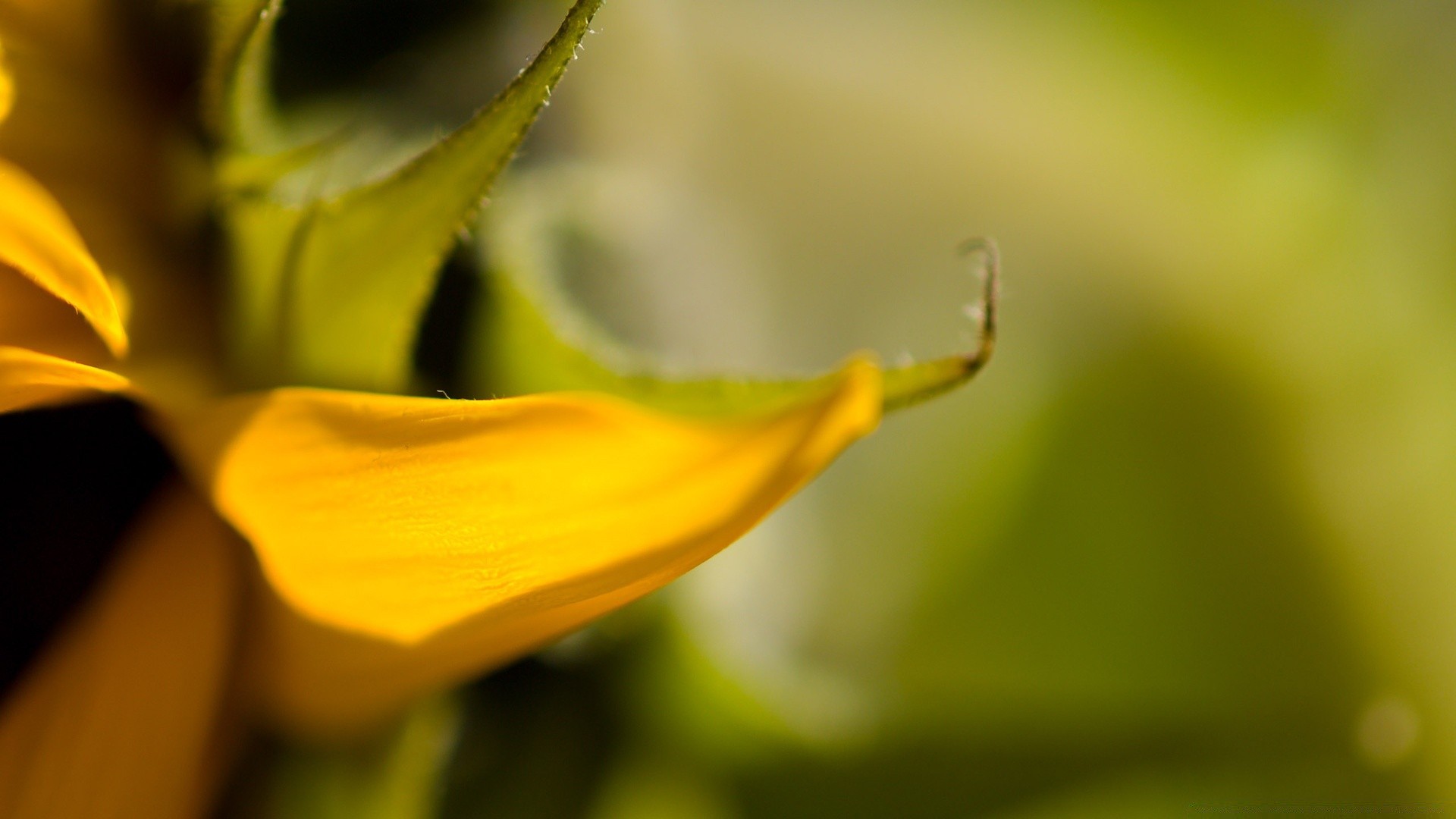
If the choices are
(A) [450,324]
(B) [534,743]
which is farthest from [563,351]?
(B) [534,743]

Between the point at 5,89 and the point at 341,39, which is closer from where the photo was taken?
the point at 5,89

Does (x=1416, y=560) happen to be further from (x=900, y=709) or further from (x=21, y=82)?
(x=21, y=82)

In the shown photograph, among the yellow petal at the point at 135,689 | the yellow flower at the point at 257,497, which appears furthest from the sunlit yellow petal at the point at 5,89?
the yellow petal at the point at 135,689

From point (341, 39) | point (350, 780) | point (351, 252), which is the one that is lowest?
point (350, 780)

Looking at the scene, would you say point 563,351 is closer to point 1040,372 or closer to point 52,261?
point 52,261

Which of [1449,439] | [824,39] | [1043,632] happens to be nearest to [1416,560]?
[1449,439]

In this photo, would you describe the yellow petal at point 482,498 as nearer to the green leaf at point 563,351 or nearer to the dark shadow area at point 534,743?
the green leaf at point 563,351

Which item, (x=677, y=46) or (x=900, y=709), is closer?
(x=900, y=709)

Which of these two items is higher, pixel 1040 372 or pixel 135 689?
pixel 1040 372
